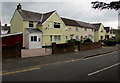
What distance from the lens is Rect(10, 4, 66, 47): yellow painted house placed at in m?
27.0

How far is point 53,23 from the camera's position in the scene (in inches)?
1211

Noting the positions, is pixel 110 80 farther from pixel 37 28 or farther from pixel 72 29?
pixel 72 29

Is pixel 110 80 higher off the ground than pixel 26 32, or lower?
lower

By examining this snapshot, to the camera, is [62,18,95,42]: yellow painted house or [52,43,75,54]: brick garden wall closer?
[52,43,75,54]: brick garden wall

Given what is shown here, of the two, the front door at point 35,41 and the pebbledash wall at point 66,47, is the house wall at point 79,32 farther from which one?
the pebbledash wall at point 66,47

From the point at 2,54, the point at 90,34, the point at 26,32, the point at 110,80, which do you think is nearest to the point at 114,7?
the point at 110,80

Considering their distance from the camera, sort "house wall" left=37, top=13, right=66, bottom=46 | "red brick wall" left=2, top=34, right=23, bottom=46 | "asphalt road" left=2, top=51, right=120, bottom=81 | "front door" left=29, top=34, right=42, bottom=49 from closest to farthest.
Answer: "asphalt road" left=2, top=51, right=120, bottom=81
"red brick wall" left=2, top=34, right=23, bottom=46
"front door" left=29, top=34, right=42, bottom=49
"house wall" left=37, top=13, right=66, bottom=46

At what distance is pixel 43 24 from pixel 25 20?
3.83 m

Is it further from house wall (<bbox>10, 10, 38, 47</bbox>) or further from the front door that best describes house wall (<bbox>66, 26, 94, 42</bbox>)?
house wall (<bbox>10, 10, 38, 47</bbox>)

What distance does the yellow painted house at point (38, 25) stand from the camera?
2702 cm

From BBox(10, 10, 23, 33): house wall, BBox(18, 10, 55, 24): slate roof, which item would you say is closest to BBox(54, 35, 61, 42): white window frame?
BBox(18, 10, 55, 24): slate roof

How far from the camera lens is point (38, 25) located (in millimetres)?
29031

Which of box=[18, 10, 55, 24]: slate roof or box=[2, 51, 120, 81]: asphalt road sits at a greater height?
box=[18, 10, 55, 24]: slate roof

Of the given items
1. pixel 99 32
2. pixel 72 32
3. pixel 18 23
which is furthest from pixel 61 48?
pixel 99 32
